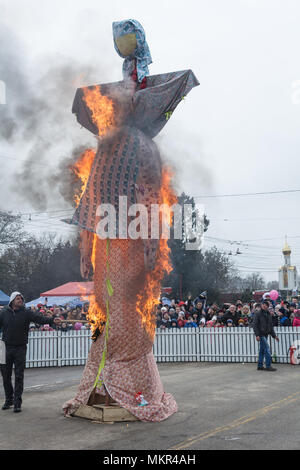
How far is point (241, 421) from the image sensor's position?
22.6ft

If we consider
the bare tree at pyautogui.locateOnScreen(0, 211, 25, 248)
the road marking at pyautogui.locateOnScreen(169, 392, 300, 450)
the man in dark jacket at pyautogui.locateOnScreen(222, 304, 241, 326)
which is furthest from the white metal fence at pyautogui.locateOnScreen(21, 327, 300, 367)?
the bare tree at pyautogui.locateOnScreen(0, 211, 25, 248)

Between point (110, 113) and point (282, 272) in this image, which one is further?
point (282, 272)

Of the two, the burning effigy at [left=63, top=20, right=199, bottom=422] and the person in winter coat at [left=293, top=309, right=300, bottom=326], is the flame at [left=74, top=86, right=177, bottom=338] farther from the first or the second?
the person in winter coat at [left=293, top=309, right=300, bottom=326]

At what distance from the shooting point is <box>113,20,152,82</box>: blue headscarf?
7602mm

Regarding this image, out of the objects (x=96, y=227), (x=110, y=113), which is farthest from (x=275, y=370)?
(x=110, y=113)

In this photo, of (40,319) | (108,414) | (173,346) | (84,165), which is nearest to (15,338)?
(40,319)

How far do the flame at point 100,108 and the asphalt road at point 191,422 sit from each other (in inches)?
177

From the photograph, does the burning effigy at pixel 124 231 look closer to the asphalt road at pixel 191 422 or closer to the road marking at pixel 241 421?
the asphalt road at pixel 191 422

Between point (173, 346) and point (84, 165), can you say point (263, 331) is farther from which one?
point (84, 165)

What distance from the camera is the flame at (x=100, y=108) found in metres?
7.60

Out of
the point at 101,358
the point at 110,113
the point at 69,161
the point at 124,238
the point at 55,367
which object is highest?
the point at 110,113
